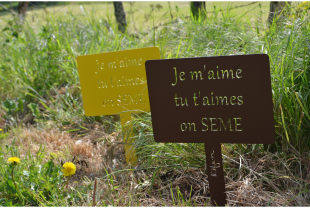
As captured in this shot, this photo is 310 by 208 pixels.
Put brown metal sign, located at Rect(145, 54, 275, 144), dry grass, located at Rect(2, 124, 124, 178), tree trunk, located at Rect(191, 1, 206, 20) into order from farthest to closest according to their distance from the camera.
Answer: tree trunk, located at Rect(191, 1, 206, 20) → dry grass, located at Rect(2, 124, 124, 178) → brown metal sign, located at Rect(145, 54, 275, 144)

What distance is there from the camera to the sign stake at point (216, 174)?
4.64 ft

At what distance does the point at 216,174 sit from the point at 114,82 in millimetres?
972

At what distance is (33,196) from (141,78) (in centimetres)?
100

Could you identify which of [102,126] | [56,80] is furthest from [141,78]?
[56,80]

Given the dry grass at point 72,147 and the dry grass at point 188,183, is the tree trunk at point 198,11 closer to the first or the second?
the dry grass at point 72,147

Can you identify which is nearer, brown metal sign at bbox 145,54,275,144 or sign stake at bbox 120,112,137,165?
brown metal sign at bbox 145,54,275,144

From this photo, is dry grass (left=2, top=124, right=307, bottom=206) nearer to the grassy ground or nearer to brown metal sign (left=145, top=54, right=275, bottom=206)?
the grassy ground

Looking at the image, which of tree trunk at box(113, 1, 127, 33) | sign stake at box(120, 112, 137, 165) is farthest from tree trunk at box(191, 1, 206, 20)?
sign stake at box(120, 112, 137, 165)

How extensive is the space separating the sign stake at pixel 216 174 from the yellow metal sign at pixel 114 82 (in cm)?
65

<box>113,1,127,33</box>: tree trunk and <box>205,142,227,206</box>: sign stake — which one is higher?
<box>113,1,127,33</box>: tree trunk

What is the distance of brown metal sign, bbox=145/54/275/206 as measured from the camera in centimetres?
130

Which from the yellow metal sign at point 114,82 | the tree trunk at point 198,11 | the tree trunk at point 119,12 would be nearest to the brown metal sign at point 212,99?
the yellow metal sign at point 114,82

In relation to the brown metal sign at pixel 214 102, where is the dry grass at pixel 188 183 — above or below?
below

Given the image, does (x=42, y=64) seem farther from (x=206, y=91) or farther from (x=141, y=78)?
(x=206, y=91)
